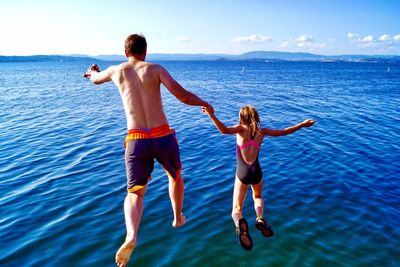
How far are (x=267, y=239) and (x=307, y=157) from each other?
862 cm

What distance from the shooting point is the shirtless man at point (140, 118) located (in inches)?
177

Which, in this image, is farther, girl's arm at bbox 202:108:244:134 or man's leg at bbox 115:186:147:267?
girl's arm at bbox 202:108:244:134

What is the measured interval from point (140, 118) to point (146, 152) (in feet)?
1.76

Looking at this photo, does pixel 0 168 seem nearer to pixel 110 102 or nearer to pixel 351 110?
pixel 110 102

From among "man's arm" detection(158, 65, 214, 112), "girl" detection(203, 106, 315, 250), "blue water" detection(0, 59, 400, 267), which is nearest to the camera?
"man's arm" detection(158, 65, 214, 112)

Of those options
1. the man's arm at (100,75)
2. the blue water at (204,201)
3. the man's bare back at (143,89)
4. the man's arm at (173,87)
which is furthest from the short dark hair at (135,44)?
the blue water at (204,201)

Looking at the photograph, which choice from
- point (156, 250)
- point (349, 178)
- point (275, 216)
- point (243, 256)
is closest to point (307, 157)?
point (349, 178)

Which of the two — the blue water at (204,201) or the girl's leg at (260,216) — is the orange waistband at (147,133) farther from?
the blue water at (204,201)

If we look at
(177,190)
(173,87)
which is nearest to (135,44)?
(173,87)

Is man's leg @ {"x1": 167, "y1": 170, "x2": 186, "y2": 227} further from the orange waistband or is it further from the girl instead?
the girl

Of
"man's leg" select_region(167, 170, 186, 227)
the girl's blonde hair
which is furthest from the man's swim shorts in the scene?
the girl's blonde hair

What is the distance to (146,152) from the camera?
4836mm

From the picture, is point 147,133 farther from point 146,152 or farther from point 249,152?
point 249,152

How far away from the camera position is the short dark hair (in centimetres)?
465
